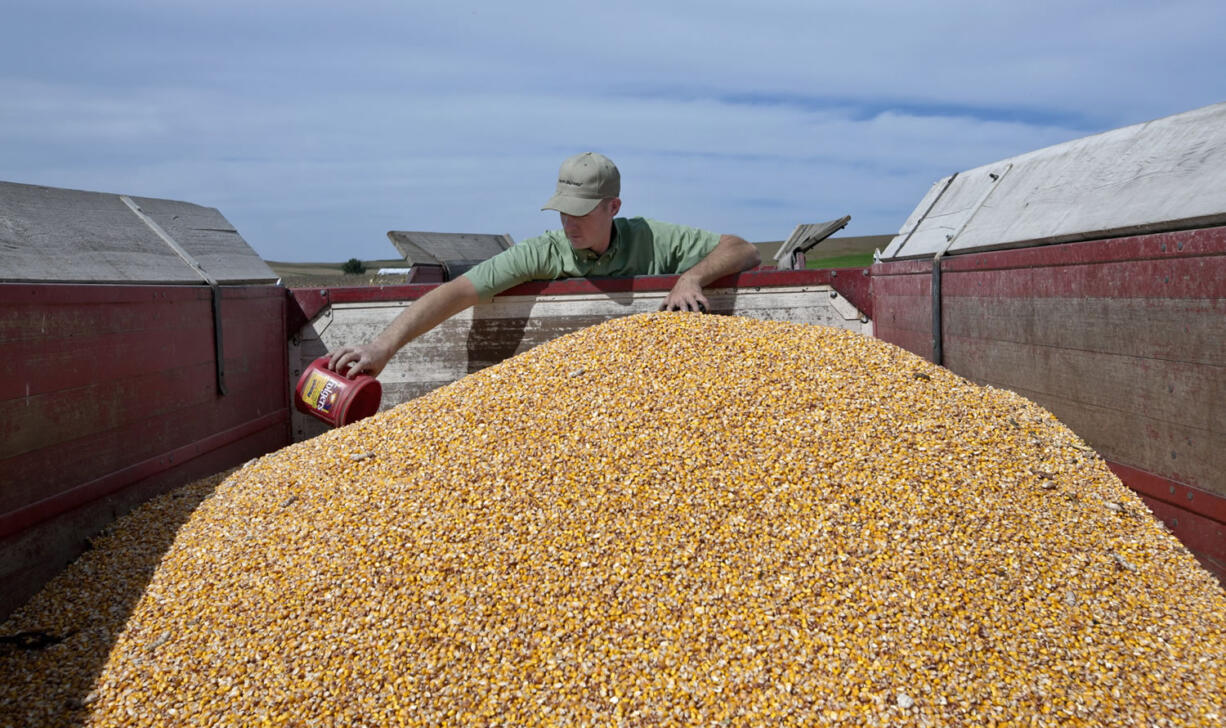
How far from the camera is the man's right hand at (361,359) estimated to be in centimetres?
382

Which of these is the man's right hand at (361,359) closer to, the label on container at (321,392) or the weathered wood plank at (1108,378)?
the label on container at (321,392)

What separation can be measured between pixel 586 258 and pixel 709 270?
2.29ft

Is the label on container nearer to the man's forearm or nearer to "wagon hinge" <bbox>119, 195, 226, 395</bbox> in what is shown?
"wagon hinge" <bbox>119, 195, 226, 395</bbox>

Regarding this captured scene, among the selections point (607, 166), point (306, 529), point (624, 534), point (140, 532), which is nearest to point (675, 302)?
point (607, 166)

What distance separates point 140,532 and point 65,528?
23 cm

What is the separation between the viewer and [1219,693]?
1.98m

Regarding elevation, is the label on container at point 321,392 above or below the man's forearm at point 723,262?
below

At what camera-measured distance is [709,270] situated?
4.06m

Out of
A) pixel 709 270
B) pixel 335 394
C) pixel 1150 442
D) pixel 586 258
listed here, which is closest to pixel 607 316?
pixel 586 258

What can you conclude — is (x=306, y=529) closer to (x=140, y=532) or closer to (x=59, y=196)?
(x=140, y=532)

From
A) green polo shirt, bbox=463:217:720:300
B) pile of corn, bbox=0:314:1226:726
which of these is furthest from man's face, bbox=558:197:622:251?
pile of corn, bbox=0:314:1226:726

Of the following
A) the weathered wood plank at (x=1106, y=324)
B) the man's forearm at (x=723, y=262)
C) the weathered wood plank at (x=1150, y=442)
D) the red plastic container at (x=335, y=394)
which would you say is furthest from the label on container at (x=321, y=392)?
the weathered wood plank at (x=1150, y=442)

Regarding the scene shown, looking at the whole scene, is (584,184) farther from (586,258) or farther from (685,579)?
(685,579)

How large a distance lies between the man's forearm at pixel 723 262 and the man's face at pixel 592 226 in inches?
19.2
